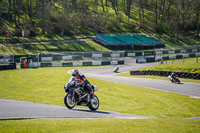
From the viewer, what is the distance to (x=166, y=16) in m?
94.2

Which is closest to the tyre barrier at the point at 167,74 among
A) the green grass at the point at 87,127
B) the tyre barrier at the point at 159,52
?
the tyre barrier at the point at 159,52

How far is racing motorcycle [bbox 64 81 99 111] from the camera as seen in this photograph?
13453 mm

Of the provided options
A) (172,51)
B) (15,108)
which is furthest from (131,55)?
(15,108)

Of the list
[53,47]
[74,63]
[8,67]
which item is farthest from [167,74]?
[53,47]

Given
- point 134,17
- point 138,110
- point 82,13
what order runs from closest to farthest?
point 138,110
point 82,13
point 134,17

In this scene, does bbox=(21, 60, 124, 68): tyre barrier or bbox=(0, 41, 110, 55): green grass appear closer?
bbox=(21, 60, 124, 68): tyre barrier

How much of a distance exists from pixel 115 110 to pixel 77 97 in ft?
8.58

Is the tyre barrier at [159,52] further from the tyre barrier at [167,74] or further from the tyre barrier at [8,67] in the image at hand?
the tyre barrier at [8,67]

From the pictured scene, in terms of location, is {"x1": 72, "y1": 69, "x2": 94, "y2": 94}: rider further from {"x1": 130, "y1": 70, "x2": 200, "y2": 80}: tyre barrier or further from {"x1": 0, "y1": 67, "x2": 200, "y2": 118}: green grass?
{"x1": 130, "y1": 70, "x2": 200, "y2": 80}: tyre barrier

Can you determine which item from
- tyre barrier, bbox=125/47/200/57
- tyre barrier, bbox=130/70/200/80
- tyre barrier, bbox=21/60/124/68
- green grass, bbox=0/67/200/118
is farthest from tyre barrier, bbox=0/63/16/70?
tyre barrier, bbox=125/47/200/57

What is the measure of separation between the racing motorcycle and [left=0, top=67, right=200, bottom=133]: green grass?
1546 millimetres

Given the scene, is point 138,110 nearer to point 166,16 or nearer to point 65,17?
point 65,17

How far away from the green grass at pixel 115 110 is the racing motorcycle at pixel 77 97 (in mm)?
1546

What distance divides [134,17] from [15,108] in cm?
8162
